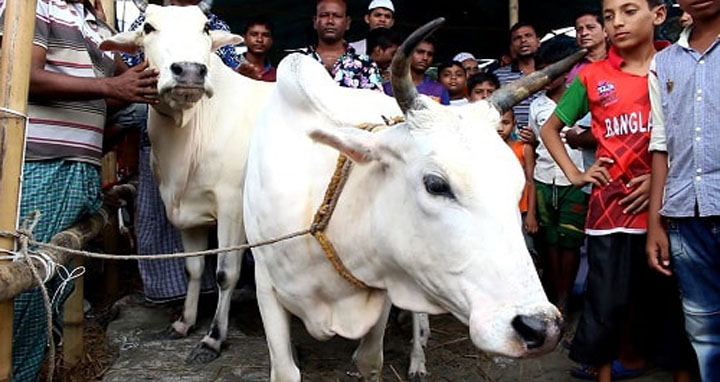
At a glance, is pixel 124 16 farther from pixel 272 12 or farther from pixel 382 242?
pixel 382 242

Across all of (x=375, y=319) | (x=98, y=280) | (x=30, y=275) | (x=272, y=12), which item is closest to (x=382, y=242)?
(x=375, y=319)

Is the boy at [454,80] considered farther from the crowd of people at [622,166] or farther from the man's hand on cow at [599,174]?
the man's hand on cow at [599,174]

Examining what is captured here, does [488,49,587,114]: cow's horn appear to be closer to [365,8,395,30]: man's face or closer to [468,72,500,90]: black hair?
[468,72,500,90]: black hair

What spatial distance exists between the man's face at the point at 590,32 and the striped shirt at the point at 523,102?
452 millimetres

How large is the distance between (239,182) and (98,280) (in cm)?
196

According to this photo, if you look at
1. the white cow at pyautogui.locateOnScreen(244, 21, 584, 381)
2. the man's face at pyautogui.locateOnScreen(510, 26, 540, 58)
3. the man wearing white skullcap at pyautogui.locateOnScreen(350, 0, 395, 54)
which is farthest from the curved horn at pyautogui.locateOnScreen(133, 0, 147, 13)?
the man's face at pyautogui.locateOnScreen(510, 26, 540, 58)

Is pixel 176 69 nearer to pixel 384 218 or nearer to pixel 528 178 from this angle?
pixel 384 218

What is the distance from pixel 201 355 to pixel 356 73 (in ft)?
6.16

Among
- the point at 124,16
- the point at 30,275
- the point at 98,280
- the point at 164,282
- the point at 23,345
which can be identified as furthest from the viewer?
the point at 124,16

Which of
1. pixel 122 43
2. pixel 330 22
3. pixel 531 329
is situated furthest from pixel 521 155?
pixel 531 329

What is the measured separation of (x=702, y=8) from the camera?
2457 mm

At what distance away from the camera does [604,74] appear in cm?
289

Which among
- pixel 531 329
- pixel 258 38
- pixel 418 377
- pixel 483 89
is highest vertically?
pixel 258 38

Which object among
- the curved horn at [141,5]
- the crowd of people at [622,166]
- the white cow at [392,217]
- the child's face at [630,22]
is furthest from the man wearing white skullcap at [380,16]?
the child's face at [630,22]
